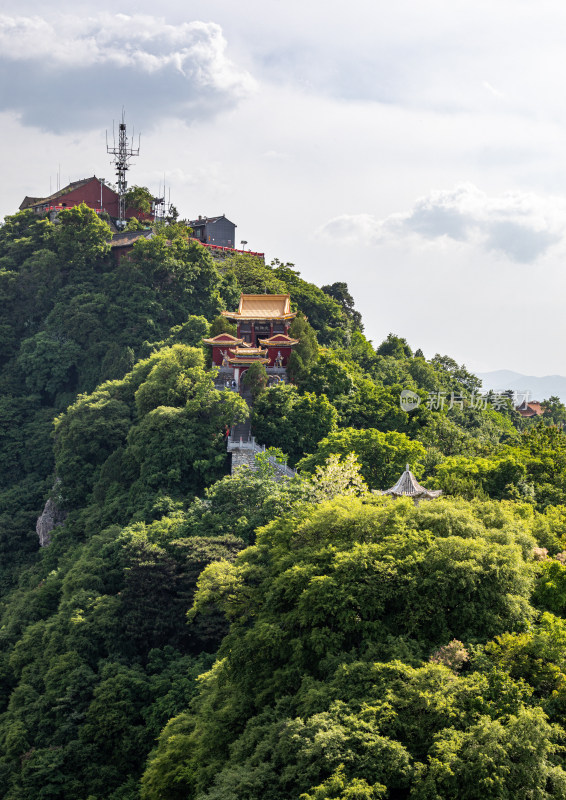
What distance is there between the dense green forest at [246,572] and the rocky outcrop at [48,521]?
86 centimetres

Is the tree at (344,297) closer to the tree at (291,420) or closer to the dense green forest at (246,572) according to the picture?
the dense green forest at (246,572)

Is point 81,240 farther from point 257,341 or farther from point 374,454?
point 374,454

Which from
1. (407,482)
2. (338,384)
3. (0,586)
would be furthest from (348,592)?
(0,586)

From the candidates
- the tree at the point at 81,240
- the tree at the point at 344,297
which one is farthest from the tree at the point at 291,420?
the tree at the point at 344,297

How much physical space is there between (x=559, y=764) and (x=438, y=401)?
94.3 feet

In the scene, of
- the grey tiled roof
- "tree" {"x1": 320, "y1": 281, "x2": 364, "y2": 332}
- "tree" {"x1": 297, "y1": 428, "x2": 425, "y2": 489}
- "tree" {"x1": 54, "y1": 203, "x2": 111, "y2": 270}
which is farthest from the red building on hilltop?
the grey tiled roof

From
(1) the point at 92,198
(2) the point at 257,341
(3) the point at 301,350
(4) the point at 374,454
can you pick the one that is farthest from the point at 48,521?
(1) the point at 92,198

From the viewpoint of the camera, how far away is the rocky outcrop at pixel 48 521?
127ft

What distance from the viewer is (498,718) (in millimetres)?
14828

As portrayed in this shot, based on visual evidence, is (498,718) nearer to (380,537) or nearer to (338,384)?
(380,537)

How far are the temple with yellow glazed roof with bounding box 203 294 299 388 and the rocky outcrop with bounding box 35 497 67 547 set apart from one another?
9.43 metres

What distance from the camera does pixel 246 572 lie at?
21.2 m

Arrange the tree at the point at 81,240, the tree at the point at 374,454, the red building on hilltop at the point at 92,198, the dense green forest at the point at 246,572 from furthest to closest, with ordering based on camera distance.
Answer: the red building on hilltop at the point at 92,198, the tree at the point at 81,240, the tree at the point at 374,454, the dense green forest at the point at 246,572

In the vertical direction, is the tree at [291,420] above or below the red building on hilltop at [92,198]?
below
